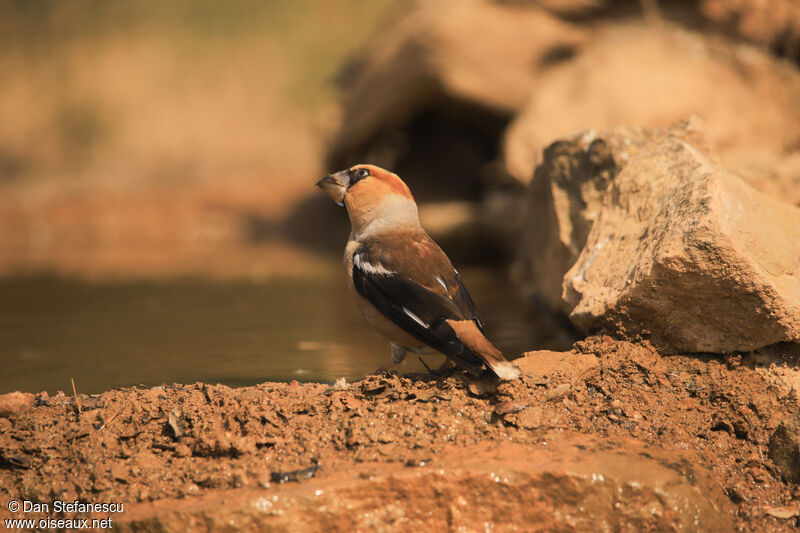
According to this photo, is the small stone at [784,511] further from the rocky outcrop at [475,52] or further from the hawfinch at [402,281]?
the rocky outcrop at [475,52]

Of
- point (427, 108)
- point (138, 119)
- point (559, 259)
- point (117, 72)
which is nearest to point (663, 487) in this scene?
point (559, 259)

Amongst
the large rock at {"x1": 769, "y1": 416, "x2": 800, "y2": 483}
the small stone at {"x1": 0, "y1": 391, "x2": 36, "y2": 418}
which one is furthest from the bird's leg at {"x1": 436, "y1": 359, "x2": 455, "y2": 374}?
the small stone at {"x1": 0, "y1": 391, "x2": 36, "y2": 418}

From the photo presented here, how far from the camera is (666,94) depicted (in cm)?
855

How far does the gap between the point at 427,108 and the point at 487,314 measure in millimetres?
5061

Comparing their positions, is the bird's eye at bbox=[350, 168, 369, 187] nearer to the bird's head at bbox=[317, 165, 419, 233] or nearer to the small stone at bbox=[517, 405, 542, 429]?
the bird's head at bbox=[317, 165, 419, 233]

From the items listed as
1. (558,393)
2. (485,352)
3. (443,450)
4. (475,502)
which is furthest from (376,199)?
(475,502)

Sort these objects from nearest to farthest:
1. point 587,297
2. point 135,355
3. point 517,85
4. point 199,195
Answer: point 587,297 → point 135,355 → point 517,85 → point 199,195

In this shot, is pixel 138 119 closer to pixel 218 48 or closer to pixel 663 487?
pixel 218 48

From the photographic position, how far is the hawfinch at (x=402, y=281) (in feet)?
11.4

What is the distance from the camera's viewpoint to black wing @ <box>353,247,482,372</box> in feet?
11.3

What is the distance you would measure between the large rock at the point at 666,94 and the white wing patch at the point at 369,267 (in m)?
4.35

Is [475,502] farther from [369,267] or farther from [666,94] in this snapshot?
[666,94]

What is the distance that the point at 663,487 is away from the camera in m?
2.83

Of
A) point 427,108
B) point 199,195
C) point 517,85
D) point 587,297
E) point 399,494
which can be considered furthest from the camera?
point 199,195
